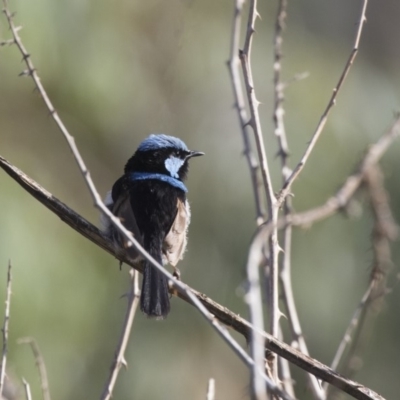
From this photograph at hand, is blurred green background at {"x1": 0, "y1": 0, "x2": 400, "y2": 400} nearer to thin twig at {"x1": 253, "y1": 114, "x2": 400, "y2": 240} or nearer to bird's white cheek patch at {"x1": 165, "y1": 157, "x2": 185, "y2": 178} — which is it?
bird's white cheek patch at {"x1": 165, "y1": 157, "x2": 185, "y2": 178}

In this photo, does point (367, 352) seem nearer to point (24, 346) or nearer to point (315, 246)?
point (315, 246)

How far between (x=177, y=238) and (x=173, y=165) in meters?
0.68

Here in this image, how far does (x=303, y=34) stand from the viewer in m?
9.39

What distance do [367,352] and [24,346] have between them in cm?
371

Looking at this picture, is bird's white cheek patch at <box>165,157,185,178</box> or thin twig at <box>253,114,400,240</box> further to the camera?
bird's white cheek patch at <box>165,157,185,178</box>

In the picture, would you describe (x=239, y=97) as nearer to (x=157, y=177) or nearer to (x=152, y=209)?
(x=152, y=209)

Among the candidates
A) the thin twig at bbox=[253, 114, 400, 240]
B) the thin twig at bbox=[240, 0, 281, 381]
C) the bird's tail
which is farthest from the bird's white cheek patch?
the thin twig at bbox=[253, 114, 400, 240]

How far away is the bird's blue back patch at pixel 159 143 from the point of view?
5.20m

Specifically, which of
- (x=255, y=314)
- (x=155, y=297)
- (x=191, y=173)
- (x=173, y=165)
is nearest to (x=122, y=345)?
(x=155, y=297)

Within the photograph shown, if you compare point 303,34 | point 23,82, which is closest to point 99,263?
point 23,82

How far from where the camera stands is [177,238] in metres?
4.65

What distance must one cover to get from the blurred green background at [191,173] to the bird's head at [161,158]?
6.75ft

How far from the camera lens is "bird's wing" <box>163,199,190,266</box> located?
4.60m

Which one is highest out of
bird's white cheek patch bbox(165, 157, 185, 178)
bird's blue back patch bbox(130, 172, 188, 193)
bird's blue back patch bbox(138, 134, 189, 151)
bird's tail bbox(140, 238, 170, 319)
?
bird's blue back patch bbox(138, 134, 189, 151)
